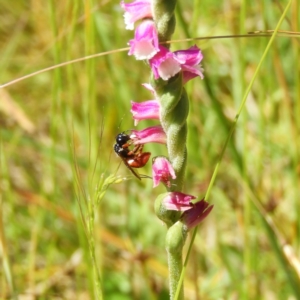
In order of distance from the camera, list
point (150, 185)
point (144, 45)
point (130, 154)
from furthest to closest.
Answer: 1. point (150, 185)
2. point (130, 154)
3. point (144, 45)

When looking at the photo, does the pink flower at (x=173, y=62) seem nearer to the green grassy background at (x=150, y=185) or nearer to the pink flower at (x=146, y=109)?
the pink flower at (x=146, y=109)

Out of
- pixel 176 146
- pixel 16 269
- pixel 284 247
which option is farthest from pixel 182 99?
pixel 16 269

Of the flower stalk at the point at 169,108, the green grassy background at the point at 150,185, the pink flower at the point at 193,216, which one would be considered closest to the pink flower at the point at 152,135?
the flower stalk at the point at 169,108

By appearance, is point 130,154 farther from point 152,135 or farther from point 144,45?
point 144,45

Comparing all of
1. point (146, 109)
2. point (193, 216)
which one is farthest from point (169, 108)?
point (193, 216)

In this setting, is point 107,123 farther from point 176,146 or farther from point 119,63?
point 176,146

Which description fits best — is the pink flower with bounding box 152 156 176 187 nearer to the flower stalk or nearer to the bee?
the flower stalk
